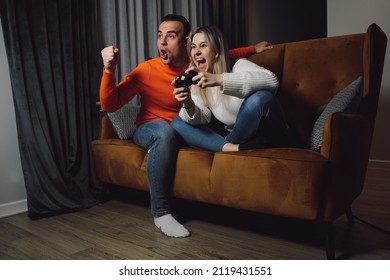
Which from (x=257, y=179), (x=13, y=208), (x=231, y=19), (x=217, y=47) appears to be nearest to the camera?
(x=257, y=179)

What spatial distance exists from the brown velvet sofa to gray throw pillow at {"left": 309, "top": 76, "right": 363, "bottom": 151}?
0.03 metres

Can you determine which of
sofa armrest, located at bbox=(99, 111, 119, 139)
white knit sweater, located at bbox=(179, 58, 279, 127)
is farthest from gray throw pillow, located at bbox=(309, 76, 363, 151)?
sofa armrest, located at bbox=(99, 111, 119, 139)

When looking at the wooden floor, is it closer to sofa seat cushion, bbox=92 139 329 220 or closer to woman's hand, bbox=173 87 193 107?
sofa seat cushion, bbox=92 139 329 220

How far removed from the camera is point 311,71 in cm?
168

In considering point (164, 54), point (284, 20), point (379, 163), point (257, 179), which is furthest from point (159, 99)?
point (284, 20)

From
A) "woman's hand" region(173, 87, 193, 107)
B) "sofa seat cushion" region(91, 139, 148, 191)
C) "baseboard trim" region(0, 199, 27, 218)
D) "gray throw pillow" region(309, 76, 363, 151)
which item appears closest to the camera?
"gray throw pillow" region(309, 76, 363, 151)

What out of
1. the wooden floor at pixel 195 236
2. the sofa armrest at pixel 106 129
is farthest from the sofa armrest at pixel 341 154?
the sofa armrest at pixel 106 129

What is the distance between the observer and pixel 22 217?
185 cm

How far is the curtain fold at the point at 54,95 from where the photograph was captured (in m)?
1.79

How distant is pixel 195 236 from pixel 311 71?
0.88m

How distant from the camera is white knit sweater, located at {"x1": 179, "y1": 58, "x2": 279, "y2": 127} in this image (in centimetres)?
133

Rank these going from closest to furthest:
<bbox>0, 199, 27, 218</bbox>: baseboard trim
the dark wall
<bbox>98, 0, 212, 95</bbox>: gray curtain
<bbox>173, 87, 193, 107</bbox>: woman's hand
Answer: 1. <bbox>173, 87, 193, 107</bbox>: woman's hand
2. <bbox>0, 199, 27, 218</bbox>: baseboard trim
3. <bbox>98, 0, 212, 95</bbox>: gray curtain
4. the dark wall

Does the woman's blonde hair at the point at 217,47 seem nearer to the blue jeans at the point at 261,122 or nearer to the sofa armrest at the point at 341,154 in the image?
the blue jeans at the point at 261,122

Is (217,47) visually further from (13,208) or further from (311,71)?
(13,208)
